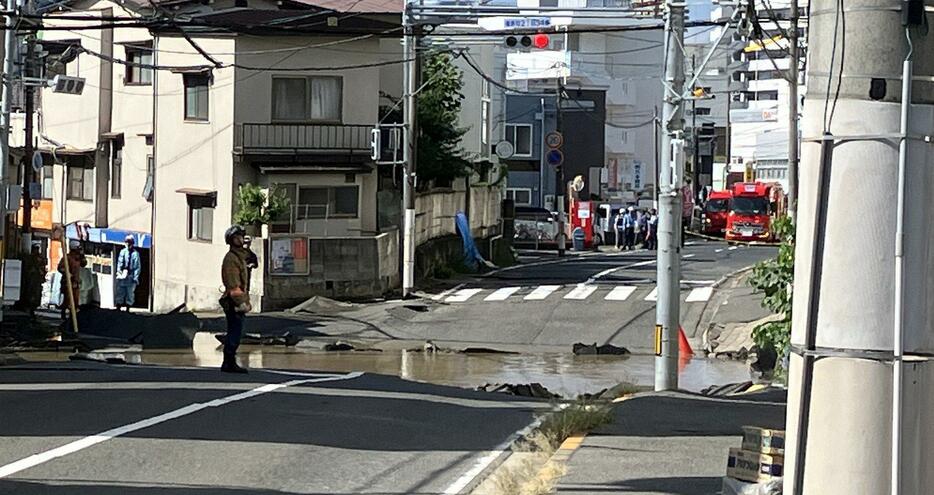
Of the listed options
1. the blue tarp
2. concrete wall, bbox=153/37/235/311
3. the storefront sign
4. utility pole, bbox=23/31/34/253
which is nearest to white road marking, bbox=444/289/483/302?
concrete wall, bbox=153/37/235/311

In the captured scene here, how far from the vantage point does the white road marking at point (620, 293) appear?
33.9 metres

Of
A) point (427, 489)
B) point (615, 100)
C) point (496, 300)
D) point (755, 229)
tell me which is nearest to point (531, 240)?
point (755, 229)

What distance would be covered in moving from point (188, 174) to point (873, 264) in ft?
110

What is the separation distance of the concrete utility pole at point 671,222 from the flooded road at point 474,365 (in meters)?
1.98

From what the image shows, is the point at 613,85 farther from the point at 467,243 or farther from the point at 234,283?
the point at 234,283

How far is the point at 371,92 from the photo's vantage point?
120 feet

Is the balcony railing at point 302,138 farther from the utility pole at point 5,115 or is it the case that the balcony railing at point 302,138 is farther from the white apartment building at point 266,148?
the utility pole at point 5,115

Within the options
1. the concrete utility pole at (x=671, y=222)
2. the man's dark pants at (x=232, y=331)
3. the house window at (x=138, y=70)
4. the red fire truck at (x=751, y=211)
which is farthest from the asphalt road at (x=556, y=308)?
the red fire truck at (x=751, y=211)

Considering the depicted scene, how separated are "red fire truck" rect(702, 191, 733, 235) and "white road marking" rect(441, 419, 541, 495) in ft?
192

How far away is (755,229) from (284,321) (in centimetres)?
3853

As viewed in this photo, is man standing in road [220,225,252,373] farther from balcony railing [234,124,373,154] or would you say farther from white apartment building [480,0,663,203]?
white apartment building [480,0,663,203]

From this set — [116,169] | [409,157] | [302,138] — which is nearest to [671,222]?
[409,157]

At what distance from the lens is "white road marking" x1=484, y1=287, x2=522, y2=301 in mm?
34378

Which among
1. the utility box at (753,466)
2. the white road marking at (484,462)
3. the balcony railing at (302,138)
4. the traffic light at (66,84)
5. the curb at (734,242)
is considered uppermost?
the traffic light at (66,84)
